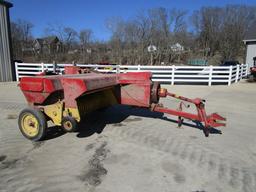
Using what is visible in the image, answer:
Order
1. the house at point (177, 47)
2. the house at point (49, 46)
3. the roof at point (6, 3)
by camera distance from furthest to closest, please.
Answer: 1. the house at point (177, 47)
2. the house at point (49, 46)
3. the roof at point (6, 3)

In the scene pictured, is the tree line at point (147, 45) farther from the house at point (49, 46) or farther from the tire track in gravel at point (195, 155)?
the tire track in gravel at point (195, 155)

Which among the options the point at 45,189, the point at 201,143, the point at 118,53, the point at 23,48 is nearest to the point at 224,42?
the point at 118,53

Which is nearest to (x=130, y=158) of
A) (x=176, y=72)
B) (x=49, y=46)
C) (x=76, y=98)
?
(x=76, y=98)

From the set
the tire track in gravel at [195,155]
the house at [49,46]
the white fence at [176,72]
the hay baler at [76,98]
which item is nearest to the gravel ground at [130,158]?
the tire track in gravel at [195,155]

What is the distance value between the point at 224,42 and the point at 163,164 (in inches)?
1434

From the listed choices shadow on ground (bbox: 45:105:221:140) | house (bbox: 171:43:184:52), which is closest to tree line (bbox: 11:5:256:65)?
house (bbox: 171:43:184:52)

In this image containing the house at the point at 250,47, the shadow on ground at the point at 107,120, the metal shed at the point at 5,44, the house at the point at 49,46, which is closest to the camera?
the shadow on ground at the point at 107,120

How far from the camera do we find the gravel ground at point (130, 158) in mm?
3024

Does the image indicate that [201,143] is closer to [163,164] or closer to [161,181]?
[163,164]

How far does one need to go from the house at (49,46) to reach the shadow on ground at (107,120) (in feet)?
76.6

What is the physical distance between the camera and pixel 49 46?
27.3m

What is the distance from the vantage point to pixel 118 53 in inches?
1093

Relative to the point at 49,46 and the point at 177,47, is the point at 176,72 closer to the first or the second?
the point at 177,47

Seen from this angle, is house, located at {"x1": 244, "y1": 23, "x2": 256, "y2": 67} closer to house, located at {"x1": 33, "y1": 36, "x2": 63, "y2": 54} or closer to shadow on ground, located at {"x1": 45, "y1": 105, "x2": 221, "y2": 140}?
shadow on ground, located at {"x1": 45, "y1": 105, "x2": 221, "y2": 140}
